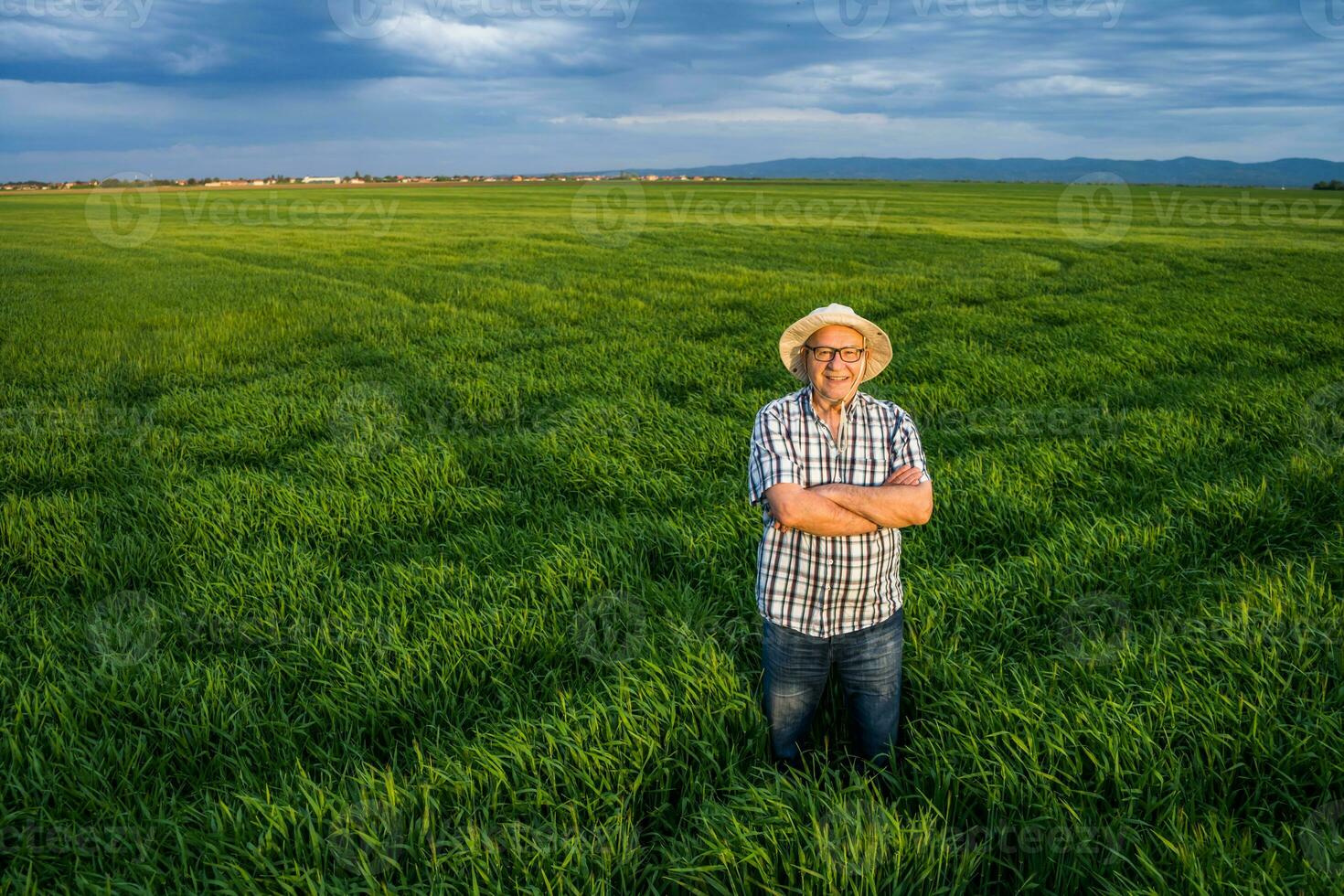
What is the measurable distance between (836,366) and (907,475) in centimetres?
50

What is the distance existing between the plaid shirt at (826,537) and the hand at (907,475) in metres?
0.03

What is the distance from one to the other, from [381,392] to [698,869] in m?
7.69

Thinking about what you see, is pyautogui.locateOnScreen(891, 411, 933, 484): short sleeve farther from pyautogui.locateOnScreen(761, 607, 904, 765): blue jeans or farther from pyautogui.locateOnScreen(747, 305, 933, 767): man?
pyautogui.locateOnScreen(761, 607, 904, 765): blue jeans

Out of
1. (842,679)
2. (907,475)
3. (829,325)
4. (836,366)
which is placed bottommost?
(842,679)

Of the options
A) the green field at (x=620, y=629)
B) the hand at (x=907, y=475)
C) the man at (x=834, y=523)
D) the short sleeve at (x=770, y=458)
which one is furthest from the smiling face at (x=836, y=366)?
the green field at (x=620, y=629)

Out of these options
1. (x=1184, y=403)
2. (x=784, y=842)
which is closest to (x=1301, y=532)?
(x=1184, y=403)

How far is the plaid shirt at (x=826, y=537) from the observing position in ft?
9.70

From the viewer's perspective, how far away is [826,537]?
295 centimetres

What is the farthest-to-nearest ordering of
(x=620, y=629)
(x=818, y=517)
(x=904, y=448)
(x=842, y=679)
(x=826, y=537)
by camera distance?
(x=620, y=629) → (x=842, y=679) → (x=904, y=448) → (x=826, y=537) → (x=818, y=517)

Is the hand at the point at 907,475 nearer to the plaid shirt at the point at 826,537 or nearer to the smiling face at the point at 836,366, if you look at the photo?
the plaid shirt at the point at 826,537

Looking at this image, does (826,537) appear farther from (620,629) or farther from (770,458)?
(620,629)

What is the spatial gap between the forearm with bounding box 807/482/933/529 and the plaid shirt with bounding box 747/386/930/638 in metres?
0.15

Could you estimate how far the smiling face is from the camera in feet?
9.59

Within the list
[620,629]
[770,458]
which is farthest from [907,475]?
[620,629]
